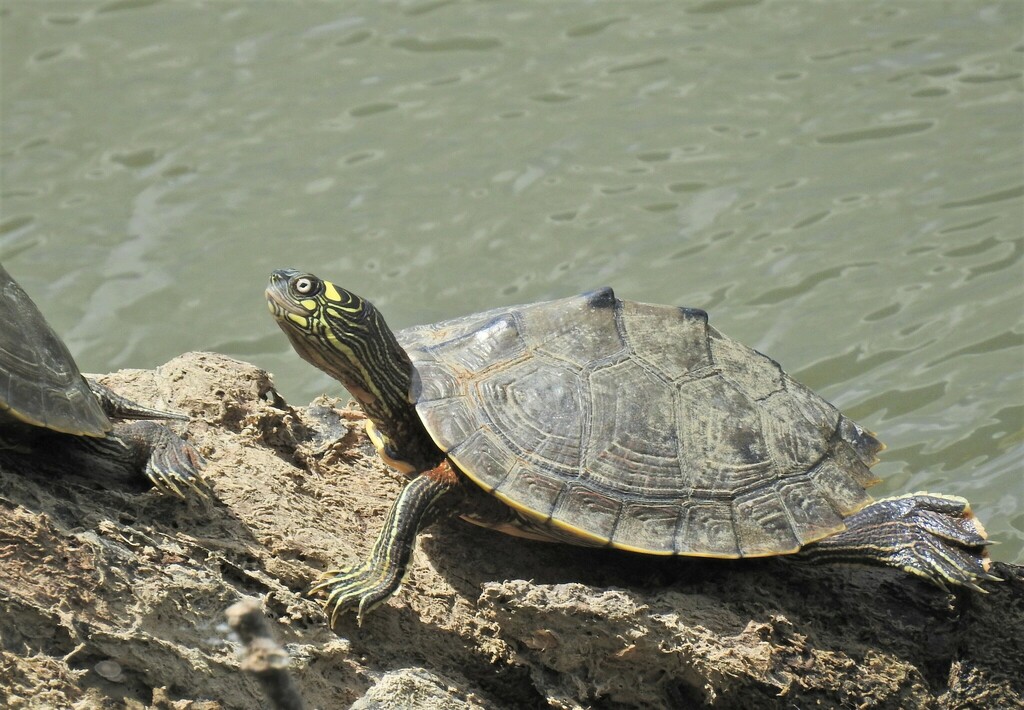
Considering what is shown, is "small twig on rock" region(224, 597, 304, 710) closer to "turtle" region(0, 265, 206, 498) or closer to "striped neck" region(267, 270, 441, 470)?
"turtle" region(0, 265, 206, 498)

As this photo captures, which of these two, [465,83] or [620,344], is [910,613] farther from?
[465,83]

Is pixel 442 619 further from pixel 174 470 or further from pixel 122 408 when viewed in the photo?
pixel 122 408

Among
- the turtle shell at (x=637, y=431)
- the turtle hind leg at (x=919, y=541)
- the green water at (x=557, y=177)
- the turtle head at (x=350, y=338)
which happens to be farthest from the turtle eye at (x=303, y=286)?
the green water at (x=557, y=177)

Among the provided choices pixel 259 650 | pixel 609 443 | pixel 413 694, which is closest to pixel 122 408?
pixel 413 694

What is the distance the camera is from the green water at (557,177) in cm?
773

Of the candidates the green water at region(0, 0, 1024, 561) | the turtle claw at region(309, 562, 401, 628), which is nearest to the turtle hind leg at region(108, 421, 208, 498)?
the turtle claw at region(309, 562, 401, 628)

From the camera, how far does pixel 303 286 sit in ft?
13.3

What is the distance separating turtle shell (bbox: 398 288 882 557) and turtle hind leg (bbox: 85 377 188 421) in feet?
3.12

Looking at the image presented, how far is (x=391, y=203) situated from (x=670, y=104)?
2.65 m

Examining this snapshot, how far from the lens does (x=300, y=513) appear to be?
3.97m

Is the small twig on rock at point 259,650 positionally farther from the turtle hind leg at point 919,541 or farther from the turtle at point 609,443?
the turtle hind leg at point 919,541

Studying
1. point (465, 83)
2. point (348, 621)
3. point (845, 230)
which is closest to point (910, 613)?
point (348, 621)

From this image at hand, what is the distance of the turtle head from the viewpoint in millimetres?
3996

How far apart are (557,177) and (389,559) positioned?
6.18 meters
